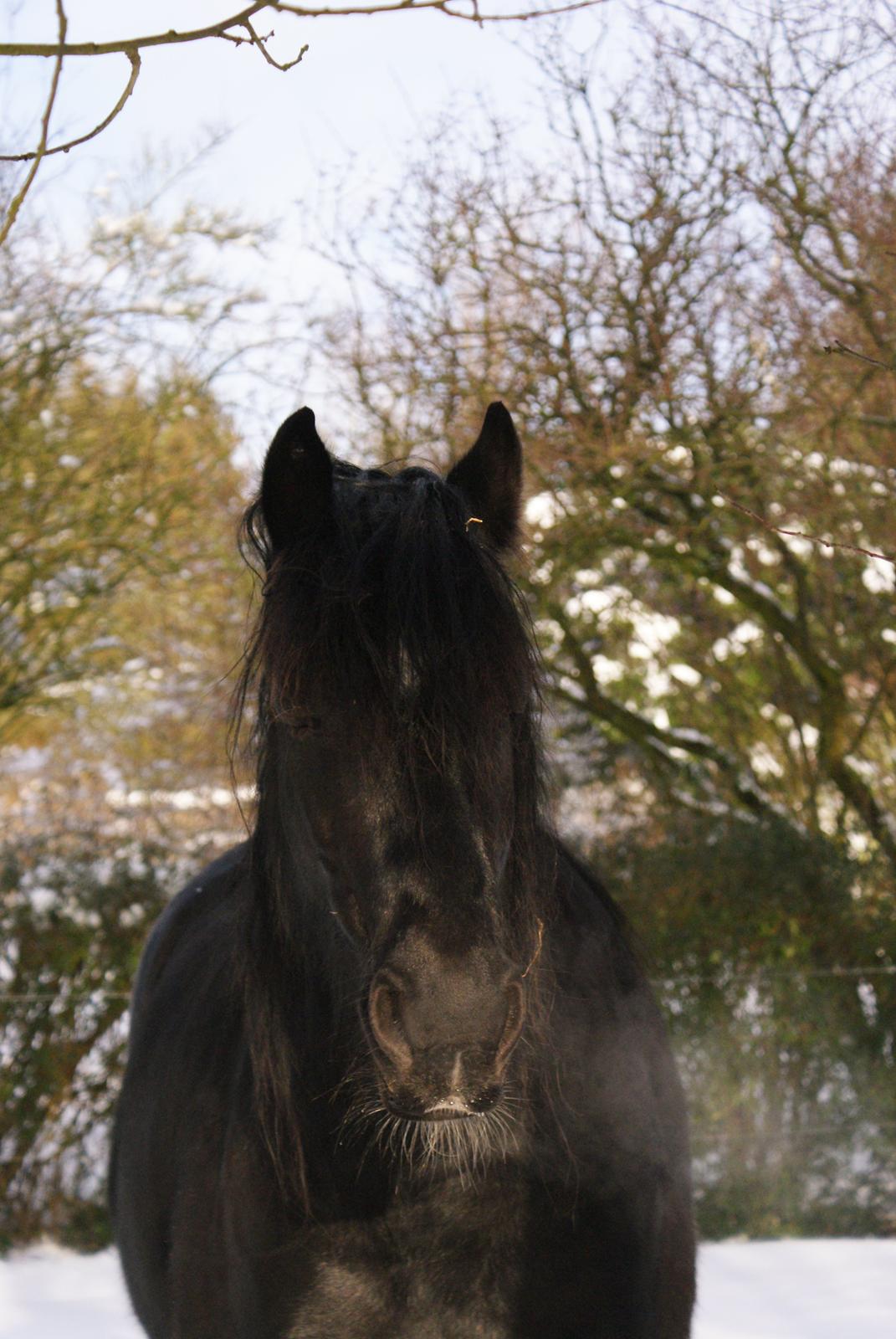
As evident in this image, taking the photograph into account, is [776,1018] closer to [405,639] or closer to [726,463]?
[726,463]

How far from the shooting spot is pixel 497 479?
2328mm

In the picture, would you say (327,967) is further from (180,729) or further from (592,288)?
Result: (180,729)

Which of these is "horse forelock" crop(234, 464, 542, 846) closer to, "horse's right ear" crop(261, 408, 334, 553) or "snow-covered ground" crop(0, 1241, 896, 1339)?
"horse's right ear" crop(261, 408, 334, 553)

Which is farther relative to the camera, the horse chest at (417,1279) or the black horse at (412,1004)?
the horse chest at (417,1279)

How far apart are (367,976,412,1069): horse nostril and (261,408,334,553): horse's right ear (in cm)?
78

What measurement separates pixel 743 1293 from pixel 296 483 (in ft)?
15.3

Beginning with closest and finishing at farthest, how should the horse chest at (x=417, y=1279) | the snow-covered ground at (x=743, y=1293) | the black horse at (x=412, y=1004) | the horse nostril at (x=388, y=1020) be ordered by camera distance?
the horse nostril at (x=388, y=1020) < the black horse at (x=412, y=1004) < the horse chest at (x=417, y=1279) < the snow-covered ground at (x=743, y=1293)

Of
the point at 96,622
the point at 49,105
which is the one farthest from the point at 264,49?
the point at 96,622

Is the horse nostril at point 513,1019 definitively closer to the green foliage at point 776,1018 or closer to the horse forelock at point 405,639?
the horse forelock at point 405,639

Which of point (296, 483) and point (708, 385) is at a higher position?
point (708, 385)

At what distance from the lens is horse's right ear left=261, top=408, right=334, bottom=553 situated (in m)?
2.09

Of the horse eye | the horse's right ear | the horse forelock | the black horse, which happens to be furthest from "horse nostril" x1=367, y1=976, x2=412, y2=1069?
the horse's right ear

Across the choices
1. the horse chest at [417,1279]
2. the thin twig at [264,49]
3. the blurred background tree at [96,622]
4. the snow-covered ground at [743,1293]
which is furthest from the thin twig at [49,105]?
the blurred background tree at [96,622]

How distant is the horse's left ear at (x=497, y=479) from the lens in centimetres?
232
